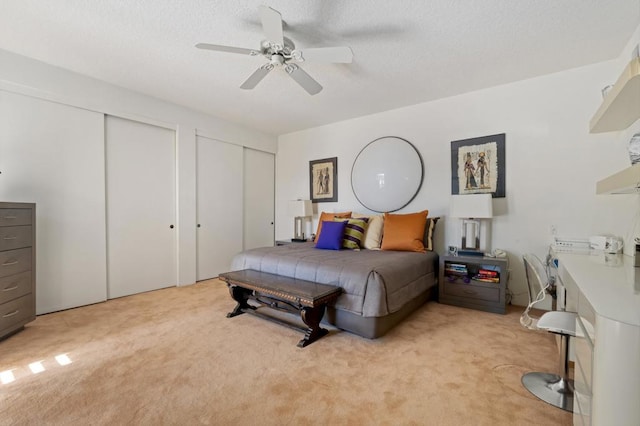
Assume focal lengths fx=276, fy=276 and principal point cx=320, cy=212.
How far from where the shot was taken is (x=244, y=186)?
4.85 m

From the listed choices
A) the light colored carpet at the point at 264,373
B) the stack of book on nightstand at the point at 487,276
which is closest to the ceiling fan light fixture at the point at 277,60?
the light colored carpet at the point at 264,373

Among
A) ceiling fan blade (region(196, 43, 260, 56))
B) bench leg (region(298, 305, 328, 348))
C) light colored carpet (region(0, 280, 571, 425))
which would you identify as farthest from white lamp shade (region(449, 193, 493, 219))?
ceiling fan blade (region(196, 43, 260, 56))

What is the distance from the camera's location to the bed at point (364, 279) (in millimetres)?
2213

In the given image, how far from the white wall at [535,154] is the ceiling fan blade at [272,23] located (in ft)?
7.98

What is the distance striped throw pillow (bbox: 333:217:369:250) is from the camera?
356cm

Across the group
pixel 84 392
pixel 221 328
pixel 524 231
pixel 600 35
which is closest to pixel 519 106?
pixel 600 35

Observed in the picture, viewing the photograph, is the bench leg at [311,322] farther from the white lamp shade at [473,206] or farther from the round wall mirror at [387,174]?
the round wall mirror at [387,174]

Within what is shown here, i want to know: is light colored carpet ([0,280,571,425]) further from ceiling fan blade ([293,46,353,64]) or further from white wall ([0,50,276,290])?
ceiling fan blade ([293,46,353,64])

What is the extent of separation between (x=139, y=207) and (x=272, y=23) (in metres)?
2.92

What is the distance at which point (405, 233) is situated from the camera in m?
3.33

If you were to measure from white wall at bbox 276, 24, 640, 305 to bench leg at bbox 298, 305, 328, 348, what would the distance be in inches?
83.8

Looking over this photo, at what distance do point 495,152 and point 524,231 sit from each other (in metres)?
0.95

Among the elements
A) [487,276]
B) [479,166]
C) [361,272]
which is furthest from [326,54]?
[487,276]

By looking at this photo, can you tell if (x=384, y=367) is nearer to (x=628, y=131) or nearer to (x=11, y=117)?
(x=628, y=131)
